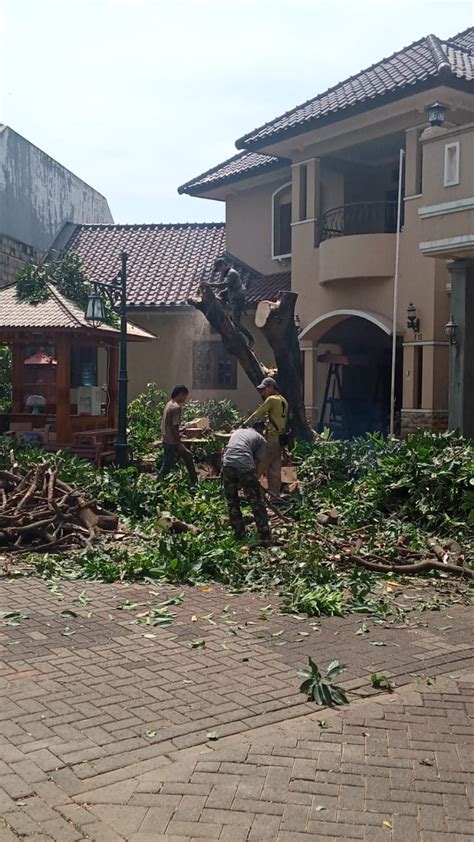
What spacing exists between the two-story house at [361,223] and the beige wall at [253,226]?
3 centimetres

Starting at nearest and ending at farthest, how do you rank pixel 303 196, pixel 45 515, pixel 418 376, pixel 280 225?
pixel 45 515 < pixel 418 376 < pixel 303 196 < pixel 280 225

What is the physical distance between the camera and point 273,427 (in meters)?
12.5

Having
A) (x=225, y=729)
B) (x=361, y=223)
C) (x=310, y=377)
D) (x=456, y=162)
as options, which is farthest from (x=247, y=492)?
(x=361, y=223)

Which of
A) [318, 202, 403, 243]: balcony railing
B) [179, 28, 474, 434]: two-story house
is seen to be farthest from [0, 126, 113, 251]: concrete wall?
[318, 202, 403, 243]: balcony railing

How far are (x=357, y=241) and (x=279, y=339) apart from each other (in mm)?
4529

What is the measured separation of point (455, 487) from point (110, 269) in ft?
60.8

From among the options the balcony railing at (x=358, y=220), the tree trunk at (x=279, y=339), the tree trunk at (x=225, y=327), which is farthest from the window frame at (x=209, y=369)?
the tree trunk at (x=279, y=339)

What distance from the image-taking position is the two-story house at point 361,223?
1770 centimetres

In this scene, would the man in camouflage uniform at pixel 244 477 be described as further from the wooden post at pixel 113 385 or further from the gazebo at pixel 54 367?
the wooden post at pixel 113 385

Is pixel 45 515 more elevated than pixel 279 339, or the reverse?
pixel 279 339

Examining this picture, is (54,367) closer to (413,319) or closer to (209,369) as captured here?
(413,319)

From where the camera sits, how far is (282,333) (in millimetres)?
15688

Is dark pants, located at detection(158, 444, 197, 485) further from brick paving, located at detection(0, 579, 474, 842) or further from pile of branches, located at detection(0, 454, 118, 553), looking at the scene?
brick paving, located at detection(0, 579, 474, 842)

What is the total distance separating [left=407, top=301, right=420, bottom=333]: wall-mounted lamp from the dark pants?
6.85 m
